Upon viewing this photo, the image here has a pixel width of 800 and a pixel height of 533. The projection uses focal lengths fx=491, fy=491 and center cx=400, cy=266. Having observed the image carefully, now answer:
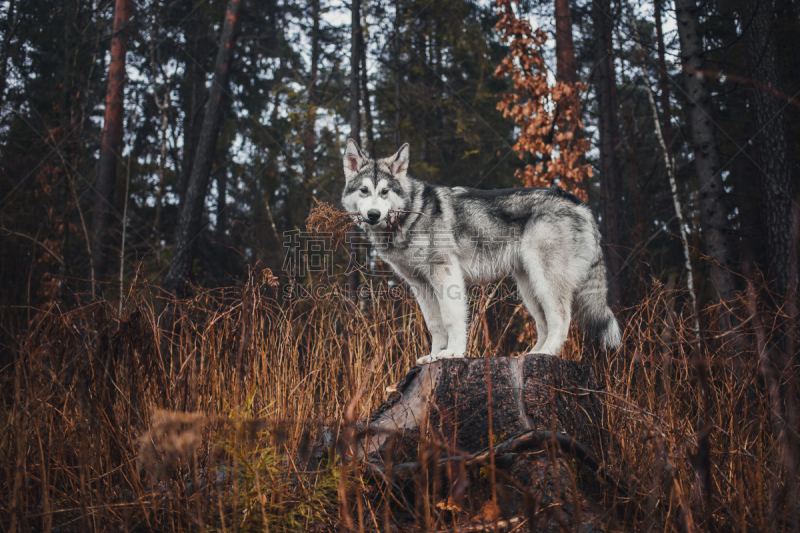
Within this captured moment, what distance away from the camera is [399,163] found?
15.8 feet

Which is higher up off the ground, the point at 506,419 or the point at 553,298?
the point at 553,298

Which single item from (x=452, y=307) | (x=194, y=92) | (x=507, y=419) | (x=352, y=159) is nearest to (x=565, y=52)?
(x=352, y=159)

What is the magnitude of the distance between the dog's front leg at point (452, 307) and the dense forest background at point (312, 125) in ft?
5.37

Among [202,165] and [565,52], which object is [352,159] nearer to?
[202,165]

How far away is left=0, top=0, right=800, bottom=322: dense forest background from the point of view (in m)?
7.47

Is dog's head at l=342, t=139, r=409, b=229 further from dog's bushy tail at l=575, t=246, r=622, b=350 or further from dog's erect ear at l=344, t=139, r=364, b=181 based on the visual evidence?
dog's bushy tail at l=575, t=246, r=622, b=350

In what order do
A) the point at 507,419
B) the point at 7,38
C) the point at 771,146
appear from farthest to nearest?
the point at 7,38, the point at 771,146, the point at 507,419

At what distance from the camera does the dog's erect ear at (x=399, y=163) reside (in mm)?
4766

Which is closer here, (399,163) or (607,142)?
(399,163)

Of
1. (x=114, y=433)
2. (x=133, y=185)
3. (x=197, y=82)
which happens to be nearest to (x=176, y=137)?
(x=197, y=82)

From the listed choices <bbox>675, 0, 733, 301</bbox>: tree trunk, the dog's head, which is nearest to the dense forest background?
<bbox>675, 0, 733, 301</bbox>: tree trunk

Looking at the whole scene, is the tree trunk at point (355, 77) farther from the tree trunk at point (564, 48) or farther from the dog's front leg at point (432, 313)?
the dog's front leg at point (432, 313)

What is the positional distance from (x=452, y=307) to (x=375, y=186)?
1.33 m

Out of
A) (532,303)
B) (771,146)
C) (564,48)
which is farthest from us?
(564,48)
